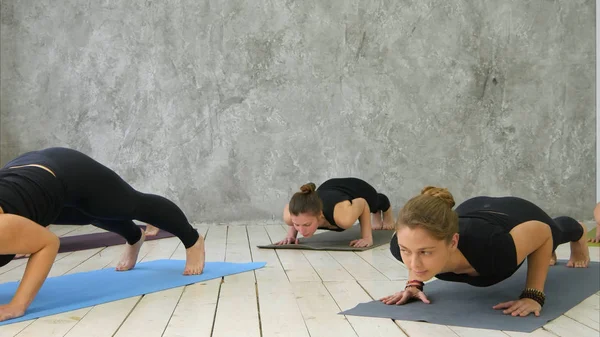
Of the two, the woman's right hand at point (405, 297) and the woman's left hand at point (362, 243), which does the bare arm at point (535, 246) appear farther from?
the woman's left hand at point (362, 243)

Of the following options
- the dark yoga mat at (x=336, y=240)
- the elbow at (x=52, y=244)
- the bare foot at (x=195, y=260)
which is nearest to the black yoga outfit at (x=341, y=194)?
the dark yoga mat at (x=336, y=240)

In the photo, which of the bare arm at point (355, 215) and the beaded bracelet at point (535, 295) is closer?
the beaded bracelet at point (535, 295)

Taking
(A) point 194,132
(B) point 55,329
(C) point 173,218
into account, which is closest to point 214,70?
(A) point 194,132

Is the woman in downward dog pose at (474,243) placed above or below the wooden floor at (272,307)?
above

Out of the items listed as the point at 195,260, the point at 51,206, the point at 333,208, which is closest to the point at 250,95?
the point at 333,208

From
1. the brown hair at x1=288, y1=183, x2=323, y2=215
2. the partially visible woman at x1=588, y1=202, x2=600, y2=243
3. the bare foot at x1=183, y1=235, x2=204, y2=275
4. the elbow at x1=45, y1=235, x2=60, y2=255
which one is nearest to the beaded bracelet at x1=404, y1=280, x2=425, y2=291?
the bare foot at x1=183, y1=235, x2=204, y2=275

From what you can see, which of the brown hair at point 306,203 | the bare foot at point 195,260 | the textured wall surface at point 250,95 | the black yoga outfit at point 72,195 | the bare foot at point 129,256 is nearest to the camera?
the black yoga outfit at point 72,195

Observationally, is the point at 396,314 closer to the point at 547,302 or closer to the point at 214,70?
the point at 547,302

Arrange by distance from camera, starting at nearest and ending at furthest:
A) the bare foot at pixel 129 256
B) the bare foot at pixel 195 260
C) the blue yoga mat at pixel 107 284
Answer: the blue yoga mat at pixel 107 284
the bare foot at pixel 195 260
the bare foot at pixel 129 256

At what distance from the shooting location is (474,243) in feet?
7.16

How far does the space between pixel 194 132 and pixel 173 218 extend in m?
2.83

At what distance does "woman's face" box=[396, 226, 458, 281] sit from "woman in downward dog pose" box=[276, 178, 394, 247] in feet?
5.74

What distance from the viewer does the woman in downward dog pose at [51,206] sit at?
227cm

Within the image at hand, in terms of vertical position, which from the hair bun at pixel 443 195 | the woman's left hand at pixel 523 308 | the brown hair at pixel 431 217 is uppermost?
the hair bun at pixel 443 195
